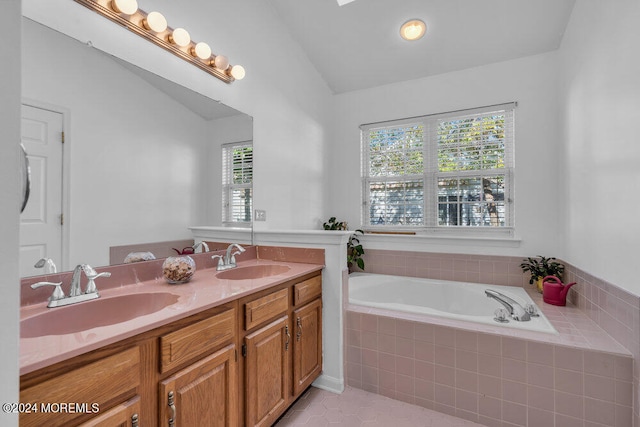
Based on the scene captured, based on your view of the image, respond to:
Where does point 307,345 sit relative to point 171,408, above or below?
below

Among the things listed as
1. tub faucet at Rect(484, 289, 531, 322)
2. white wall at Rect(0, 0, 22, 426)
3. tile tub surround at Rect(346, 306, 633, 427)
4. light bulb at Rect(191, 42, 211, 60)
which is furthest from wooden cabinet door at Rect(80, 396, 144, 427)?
tub faucet at Rect(484, 289, 531, 322)

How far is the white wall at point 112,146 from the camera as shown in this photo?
124 centimetres

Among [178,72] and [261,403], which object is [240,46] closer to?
[178,72]

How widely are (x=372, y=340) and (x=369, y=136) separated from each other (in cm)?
224

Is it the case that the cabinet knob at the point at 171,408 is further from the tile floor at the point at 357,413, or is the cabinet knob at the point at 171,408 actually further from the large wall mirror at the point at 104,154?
the tile floor at the point at 357,413

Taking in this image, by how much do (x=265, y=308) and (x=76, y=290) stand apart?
2.59ft

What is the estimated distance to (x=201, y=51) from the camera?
1.83 meters

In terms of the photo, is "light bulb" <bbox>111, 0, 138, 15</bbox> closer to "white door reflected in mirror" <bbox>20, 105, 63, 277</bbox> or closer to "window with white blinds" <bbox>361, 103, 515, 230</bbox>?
"white door reflected in mirror" <bbox>20, 105, 63, 277</bbox>

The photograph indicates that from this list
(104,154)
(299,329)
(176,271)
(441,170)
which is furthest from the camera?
(441,170)

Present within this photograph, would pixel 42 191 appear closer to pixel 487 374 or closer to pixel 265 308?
pixel 265 308

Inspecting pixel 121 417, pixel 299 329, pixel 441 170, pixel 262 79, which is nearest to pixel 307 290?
pixel 299 329

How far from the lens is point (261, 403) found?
1498 mm

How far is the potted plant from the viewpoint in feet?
8.27

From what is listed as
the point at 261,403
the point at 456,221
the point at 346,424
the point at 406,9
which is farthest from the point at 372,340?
the point at 406,9
